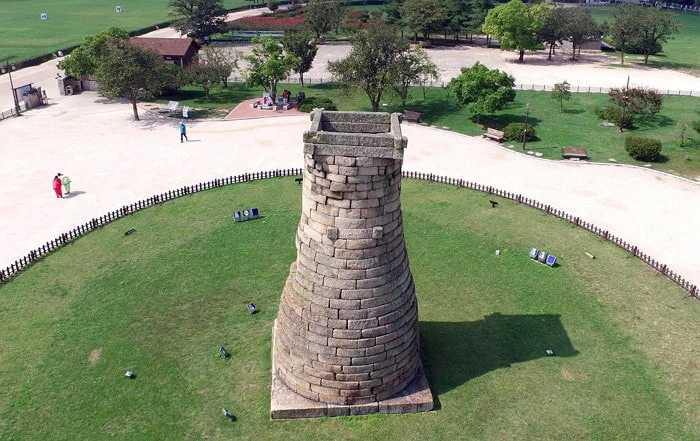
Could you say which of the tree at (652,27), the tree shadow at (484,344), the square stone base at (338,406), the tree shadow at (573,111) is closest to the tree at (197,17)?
the tree shadow at (573,111)

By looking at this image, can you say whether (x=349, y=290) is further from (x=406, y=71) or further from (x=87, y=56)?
(x=87, y=56)

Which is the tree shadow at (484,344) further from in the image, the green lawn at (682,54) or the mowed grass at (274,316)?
the green lawn at (682,54)

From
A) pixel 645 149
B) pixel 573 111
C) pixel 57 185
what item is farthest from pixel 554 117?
pixel 57 185

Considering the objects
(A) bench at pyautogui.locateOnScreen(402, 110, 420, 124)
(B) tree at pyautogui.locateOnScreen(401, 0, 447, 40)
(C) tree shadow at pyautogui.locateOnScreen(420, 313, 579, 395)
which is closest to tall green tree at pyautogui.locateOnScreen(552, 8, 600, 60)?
(B) tree at pyautogui.locateOnScreen(401, 0, 447, 40)

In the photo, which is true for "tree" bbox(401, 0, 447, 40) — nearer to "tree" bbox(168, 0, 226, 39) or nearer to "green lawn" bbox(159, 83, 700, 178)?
"green lawn" bbox(159, 83, 700, 178)

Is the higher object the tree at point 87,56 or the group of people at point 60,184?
the tree at point 87,56

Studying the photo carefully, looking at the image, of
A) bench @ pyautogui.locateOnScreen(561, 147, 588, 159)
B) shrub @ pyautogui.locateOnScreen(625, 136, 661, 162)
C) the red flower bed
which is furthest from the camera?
the red flower bed

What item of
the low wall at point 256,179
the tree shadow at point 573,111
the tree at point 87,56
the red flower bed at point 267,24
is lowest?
the low wall at point 256,179
